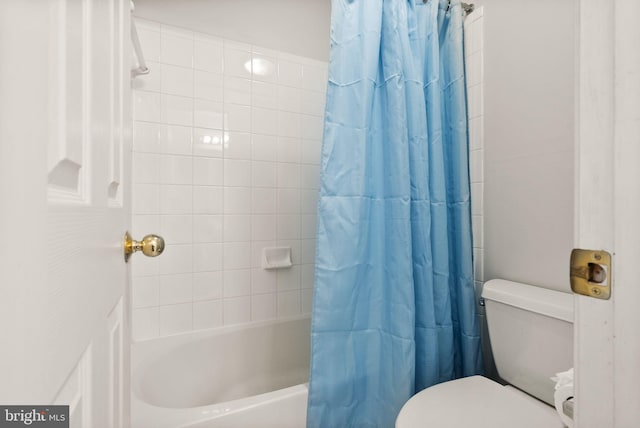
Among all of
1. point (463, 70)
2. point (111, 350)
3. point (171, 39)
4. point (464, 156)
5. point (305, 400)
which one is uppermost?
point (171, 39)

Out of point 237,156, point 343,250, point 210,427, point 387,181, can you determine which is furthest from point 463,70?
point 210,427

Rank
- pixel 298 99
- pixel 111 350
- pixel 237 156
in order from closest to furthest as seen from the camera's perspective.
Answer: pixel 111 350
pixel 237 156
pixel 298 99

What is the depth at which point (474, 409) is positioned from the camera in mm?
914

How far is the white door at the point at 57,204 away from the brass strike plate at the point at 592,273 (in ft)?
1.55

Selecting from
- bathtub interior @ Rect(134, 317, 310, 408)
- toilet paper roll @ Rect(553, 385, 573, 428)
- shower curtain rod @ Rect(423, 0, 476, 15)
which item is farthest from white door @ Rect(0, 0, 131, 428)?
shower curtain rod @ Rect(423, 0, 476, 15)

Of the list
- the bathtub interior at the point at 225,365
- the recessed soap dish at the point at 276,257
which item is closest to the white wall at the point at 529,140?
the recessed soap dish at the point at 276,257

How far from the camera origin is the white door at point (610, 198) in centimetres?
30

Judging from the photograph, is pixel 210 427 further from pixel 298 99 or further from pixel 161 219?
pixel 298 99

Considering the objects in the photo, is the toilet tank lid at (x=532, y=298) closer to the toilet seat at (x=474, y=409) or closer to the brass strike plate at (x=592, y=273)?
the toilet seat at (x=474, y=409)

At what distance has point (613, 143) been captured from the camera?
1.00 ft

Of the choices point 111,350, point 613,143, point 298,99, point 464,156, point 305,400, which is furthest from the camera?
point 298,99

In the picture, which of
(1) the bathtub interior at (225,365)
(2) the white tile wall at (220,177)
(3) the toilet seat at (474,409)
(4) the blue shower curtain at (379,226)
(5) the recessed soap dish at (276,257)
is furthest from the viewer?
(5) the recessed soap dish at (276,257)

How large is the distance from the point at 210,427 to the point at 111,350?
22.3 inches

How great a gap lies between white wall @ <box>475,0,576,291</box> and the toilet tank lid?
7 cm
